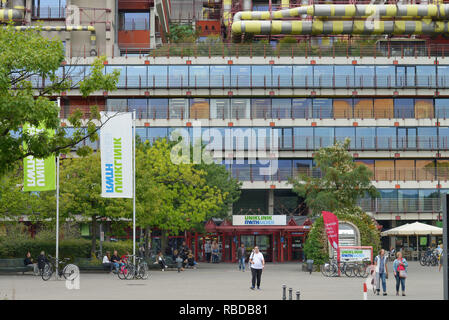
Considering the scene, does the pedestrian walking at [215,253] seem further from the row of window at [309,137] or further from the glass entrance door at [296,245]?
the row of window at [309,137]

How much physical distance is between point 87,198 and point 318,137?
96.3ft

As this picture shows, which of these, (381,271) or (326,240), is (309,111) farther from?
(381,271)

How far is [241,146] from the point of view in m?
64.3

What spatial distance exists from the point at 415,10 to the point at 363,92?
8.31 metres

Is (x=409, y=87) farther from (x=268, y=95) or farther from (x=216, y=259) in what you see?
(x=216, y=259)

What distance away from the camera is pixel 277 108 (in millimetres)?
66062

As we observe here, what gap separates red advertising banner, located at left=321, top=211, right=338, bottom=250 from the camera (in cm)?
3766

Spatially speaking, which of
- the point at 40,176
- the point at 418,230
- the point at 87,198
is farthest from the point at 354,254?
→ the point at 40,176

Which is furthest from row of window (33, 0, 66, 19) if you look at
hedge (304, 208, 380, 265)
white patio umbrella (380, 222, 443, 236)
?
hedge (304, 208, 380, 265)

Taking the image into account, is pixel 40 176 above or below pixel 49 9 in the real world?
below

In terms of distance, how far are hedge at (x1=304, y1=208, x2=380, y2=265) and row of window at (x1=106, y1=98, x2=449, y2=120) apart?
82.3 feet

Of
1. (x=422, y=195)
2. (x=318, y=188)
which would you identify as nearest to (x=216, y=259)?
(x=318, y=188)

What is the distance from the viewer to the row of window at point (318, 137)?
64562 mm
